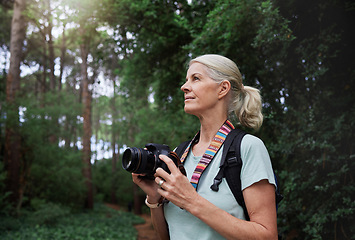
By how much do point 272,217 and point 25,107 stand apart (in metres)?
13.6

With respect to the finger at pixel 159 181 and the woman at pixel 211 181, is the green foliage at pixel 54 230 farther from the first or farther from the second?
the finger at pixel 159 181

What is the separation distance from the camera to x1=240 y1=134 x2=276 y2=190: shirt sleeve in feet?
4.79

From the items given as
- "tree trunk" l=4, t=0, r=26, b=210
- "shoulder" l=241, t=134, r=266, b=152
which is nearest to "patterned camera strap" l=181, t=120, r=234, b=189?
"shoulder" l=241, t=134, r=266, b=152

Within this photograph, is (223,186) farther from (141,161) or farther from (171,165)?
(141,161)

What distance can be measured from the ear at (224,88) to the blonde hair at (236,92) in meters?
0.02

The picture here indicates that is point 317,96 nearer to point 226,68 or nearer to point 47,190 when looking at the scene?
point 226,68

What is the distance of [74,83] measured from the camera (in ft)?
103

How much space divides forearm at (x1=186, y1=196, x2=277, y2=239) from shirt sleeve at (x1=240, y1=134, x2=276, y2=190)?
16cm

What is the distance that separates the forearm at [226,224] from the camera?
1.40 m

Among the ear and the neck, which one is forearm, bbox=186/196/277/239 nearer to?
the neck

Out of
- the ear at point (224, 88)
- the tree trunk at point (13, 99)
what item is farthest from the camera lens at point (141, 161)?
the tree trunk at point (13, 99)

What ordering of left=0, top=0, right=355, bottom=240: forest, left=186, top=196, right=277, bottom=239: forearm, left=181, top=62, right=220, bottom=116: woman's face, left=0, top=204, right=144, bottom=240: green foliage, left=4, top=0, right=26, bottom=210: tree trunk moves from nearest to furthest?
left=186, top=196, right=277, bottom=239: forearm, left=181, top=62, right=220, bottom=116: woman's face, left=0, top=0, right=355, bottom=240: forest, left=0, top=204, right=144, bottom=240: green foliage, left=4, top=0, right=26, bottom=210: tree trunk

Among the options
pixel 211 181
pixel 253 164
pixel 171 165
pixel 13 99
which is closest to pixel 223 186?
pixel 211 181

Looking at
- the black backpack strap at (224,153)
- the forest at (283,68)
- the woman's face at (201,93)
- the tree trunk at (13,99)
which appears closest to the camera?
the black backpack strap at (224,153)
